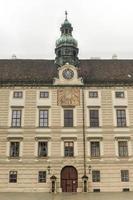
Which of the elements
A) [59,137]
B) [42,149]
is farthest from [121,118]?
[42,149]

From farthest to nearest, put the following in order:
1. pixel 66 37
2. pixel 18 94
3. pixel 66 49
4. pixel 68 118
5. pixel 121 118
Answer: pixel 66 37
pixel 66 49
pixel 18 94
pixel 121 118
pixel 68 118

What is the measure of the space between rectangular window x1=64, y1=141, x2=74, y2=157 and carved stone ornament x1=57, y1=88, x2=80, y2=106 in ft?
13.9

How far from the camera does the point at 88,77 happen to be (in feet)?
129

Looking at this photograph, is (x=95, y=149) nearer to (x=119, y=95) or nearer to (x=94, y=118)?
(x=94, y=118)

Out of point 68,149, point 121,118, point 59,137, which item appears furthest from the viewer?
point 121,118

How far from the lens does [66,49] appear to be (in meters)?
41.2

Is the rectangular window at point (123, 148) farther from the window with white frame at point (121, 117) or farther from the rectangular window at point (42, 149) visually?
the rectangular window at point (42, 149)

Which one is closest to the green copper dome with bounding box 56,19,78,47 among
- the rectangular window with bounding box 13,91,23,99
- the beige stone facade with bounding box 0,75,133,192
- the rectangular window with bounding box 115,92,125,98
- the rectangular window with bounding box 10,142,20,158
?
the beige stone facade with bounding box 0,75,133,192

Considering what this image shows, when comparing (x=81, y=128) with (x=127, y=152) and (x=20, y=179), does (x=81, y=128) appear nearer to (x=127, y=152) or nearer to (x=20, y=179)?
(x=127, y=152)

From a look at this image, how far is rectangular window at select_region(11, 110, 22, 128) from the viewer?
36906mm

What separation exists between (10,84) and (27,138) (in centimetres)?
626

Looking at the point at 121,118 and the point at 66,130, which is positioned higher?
the point at 121,118

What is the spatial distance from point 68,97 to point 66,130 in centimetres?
359

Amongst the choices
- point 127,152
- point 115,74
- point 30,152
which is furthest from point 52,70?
point 127,152
